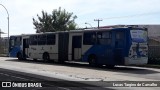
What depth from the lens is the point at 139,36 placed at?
2614cm

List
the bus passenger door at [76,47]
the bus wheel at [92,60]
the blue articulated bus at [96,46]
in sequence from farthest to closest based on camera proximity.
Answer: the bus passenger door at [76,47] < the bus wheel at [92,60] < the blue articulated bus at [96,46]

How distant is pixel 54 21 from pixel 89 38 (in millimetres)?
Result: 48847

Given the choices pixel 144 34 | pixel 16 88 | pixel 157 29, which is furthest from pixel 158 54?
pixel 157 29

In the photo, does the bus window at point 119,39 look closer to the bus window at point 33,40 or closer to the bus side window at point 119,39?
the bus side window at point 119,39

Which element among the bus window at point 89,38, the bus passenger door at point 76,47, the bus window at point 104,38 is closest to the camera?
the bus window at point 104,38

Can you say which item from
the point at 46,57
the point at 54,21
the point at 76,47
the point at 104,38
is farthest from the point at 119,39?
the point at 54,21

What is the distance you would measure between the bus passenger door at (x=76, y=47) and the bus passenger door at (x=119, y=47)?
432 cm

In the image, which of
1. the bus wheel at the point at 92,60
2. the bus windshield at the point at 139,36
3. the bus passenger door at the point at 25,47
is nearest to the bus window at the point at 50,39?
the bus passenger door at the point at 25,47

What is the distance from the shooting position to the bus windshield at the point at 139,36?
84.5 ft

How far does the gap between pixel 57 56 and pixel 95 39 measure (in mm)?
5869

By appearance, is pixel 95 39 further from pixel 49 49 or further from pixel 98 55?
pixel 49 49

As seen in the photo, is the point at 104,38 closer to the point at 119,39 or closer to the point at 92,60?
the point at 119,39

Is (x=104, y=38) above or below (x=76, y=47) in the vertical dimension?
above

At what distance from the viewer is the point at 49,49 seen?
3394cm
